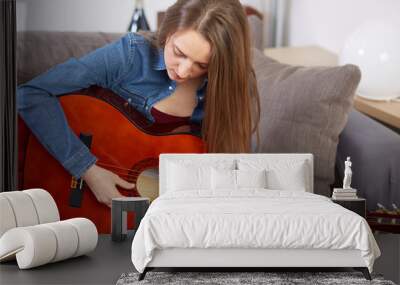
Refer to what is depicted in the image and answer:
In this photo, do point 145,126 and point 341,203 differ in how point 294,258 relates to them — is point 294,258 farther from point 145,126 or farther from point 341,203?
point 145,126

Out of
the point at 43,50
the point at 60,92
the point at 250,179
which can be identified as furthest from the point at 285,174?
the point at 43,50

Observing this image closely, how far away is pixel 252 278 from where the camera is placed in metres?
4.07

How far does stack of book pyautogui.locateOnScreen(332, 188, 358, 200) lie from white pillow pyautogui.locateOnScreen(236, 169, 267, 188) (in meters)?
0.45

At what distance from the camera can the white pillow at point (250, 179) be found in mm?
4992

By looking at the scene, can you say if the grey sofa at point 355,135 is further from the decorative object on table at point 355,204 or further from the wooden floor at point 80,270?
the wooden floor at point 80,270

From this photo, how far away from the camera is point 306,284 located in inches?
155

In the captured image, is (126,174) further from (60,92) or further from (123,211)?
(60,92)

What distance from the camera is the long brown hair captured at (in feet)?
17.2

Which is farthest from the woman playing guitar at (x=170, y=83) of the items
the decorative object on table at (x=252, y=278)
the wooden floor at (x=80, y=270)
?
the decorative object on table at (x=252, y=278)

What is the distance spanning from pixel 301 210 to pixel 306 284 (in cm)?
40

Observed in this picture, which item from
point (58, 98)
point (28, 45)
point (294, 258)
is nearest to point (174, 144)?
point (58, 98)

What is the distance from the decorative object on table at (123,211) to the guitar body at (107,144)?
10.8 inches

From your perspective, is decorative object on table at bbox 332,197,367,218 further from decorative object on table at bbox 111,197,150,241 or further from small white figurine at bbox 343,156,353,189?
decorative object on table at bbox 111,197,150,241

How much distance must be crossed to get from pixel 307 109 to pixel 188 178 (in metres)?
0.91
